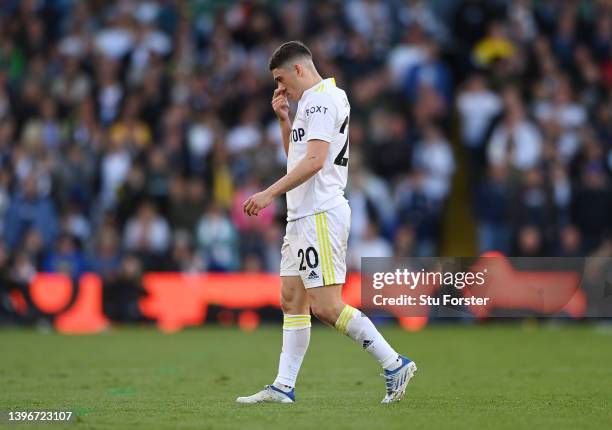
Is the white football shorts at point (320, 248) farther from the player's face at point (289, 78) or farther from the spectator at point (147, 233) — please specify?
the spectator at point (147, 233)

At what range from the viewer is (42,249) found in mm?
19938

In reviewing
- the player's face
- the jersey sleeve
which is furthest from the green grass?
the player's face

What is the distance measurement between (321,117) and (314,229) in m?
0.79

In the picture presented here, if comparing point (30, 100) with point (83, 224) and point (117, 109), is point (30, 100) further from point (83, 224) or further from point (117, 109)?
point (83, 224)

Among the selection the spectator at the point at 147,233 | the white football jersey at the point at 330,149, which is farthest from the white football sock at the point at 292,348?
the spectator at the point at 147,233

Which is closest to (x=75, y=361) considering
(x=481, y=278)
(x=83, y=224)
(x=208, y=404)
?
(x=208, y=404)

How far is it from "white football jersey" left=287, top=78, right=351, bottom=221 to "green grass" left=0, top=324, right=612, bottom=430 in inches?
56.4

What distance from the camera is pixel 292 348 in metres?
8.97

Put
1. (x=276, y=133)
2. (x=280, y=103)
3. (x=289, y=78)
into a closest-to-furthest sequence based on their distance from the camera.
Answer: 1. (x=289, y=78)
2. (x=280, y=103)
3. (x=276, y=133)

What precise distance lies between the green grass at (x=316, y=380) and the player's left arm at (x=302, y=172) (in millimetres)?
1450

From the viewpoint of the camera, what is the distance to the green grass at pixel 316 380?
792cm

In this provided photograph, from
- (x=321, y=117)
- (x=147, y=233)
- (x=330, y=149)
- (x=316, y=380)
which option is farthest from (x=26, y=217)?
(x=321, y=117)

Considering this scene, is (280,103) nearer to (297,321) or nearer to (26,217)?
A: (297,321)

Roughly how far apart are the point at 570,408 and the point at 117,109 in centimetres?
1432
